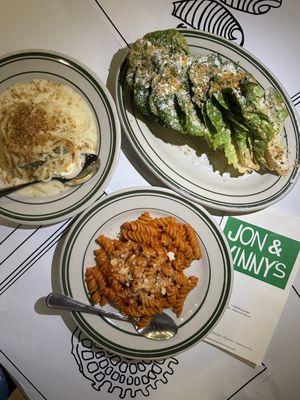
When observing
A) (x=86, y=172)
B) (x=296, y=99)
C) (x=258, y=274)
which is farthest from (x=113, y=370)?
(x=296, y=99)

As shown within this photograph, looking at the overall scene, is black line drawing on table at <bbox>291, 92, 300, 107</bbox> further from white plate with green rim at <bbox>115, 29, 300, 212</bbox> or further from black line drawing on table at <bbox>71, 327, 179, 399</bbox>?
black line drawing on table at <bbox>71, 327, 179, 399</bbox>

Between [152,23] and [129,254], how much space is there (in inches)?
43.4

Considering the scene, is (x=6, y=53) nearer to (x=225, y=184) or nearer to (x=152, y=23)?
(x=152, y=23)

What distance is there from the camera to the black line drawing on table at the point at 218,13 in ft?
6.82

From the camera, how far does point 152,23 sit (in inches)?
80.4

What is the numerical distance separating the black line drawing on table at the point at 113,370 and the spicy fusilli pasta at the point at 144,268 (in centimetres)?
27

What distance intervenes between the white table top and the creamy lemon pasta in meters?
0.22

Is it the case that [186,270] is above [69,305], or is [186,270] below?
above

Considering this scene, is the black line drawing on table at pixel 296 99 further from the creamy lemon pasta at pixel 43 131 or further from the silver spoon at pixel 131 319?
the silver spoon at pixel 131 319

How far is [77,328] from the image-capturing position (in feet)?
6.35

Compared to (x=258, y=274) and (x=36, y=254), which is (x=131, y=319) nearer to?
(x=36, y=254)

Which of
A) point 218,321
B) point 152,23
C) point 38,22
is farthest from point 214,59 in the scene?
point 218,321

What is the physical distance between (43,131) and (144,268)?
2.33 feet

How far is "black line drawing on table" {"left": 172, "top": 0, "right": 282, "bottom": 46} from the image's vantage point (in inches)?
81.8
